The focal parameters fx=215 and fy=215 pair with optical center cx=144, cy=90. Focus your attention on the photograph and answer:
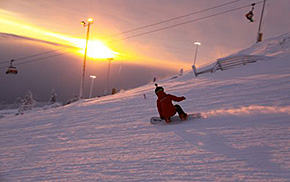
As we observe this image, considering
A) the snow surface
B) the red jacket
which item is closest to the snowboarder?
the red jacket

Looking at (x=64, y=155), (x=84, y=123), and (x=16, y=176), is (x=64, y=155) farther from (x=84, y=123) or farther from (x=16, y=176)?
(x=84, y=123)

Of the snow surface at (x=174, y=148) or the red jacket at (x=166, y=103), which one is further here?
the red jacket at (x=166, y=103)

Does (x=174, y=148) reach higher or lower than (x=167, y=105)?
lower

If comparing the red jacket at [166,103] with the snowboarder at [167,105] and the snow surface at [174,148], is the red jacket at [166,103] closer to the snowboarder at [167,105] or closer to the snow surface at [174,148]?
the snowboarder at [167,105]

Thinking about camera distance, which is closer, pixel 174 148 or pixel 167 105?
pixel 174 148

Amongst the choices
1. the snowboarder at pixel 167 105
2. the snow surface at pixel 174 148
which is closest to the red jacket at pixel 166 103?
the snowboarder at pixel 167 105

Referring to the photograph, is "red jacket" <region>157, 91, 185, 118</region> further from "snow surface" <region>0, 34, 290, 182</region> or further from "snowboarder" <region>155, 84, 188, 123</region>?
"snow surface" <region>0, 34, 290, 182</region>

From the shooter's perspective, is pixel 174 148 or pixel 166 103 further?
pixel 166 103

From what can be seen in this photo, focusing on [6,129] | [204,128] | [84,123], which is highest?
[204,128]

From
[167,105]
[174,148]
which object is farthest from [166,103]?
[174,148]

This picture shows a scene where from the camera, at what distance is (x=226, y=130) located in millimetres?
4496

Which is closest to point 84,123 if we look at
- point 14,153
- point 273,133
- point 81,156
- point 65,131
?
point 65,131

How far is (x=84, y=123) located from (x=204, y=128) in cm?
458

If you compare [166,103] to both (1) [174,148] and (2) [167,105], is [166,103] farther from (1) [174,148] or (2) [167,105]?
(1) [174,148]
